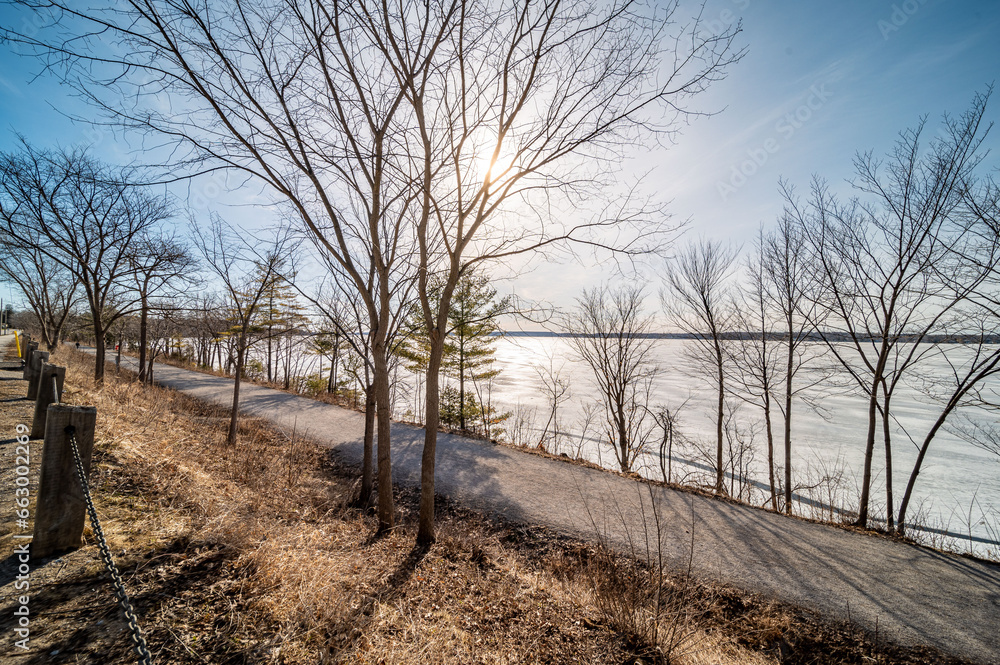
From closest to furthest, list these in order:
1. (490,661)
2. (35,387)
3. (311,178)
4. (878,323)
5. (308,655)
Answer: (308,655) < (490,661) < (311,178) < (35,387) < (878,323)

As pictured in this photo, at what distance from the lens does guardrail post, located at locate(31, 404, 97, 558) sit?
6.77 feet

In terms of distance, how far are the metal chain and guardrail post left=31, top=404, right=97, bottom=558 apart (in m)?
0.03

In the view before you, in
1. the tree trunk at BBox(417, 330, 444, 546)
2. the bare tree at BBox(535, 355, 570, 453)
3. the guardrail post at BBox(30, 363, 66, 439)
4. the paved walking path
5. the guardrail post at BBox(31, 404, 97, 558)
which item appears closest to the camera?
the guardrail post at BBox(31, 404, 97, 558)

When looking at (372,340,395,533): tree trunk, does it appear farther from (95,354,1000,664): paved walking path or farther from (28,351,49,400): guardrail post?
(28,351,49,400): guardrail post

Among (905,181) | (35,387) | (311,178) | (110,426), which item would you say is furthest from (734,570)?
(35,387)

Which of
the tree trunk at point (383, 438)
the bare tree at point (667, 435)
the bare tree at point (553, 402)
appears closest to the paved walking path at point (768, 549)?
the bare tree at point (667, 435)

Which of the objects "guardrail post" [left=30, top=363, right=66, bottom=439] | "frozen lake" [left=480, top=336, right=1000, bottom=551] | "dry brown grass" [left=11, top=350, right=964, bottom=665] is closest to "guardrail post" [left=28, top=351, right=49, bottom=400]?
"guardrail post" [left=30, top=363, right=66, bottom=439]

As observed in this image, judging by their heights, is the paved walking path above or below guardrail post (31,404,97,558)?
below

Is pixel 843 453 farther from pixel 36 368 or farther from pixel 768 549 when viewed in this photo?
pixel 36 368

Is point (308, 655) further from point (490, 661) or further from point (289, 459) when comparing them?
point (289, 459)

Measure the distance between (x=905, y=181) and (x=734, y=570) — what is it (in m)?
8.45

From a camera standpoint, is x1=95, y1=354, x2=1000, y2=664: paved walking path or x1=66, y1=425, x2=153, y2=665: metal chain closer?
x1=66, y1=425, x2=153, y2=665: metal chain

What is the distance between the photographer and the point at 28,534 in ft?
7.63

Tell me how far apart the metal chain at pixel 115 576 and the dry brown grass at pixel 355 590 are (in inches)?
15.7
